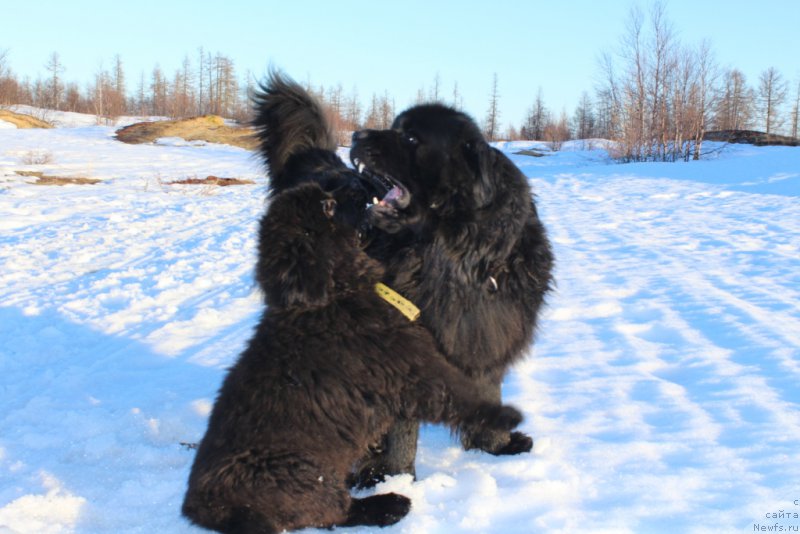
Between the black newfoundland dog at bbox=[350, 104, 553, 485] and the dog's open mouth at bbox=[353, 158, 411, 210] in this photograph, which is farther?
the dog's open mouth at bbox=[353, 158, 411, 210]

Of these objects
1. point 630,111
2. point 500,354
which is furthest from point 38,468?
point 630,111

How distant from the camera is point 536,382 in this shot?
3.72 metres

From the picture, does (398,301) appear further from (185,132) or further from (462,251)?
(185,132)

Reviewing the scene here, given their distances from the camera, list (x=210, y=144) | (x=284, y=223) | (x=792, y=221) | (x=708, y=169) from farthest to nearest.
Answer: (x=210, y=144) < (x=708, y=169) < (x=792, y=221) < (x=284, y=223)

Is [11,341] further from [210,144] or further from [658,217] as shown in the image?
[210,144]

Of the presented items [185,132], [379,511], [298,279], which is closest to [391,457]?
[379,511]

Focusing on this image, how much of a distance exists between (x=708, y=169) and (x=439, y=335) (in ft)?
47.9

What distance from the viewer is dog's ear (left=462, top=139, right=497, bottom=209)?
9.20 feet

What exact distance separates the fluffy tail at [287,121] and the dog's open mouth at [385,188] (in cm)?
136

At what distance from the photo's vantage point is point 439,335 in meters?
2.81

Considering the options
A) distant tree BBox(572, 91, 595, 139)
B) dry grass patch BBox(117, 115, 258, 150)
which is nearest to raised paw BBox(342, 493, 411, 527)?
dry grass patch BBox(117, 115, 258, 150)

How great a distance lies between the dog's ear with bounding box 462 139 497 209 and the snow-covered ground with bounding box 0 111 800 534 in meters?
1.20

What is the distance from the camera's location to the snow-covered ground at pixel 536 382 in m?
2.40

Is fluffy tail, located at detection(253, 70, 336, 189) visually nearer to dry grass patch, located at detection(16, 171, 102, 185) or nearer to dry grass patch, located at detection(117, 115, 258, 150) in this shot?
dry grass patch, located at detection(16, 171, 102, 185)
